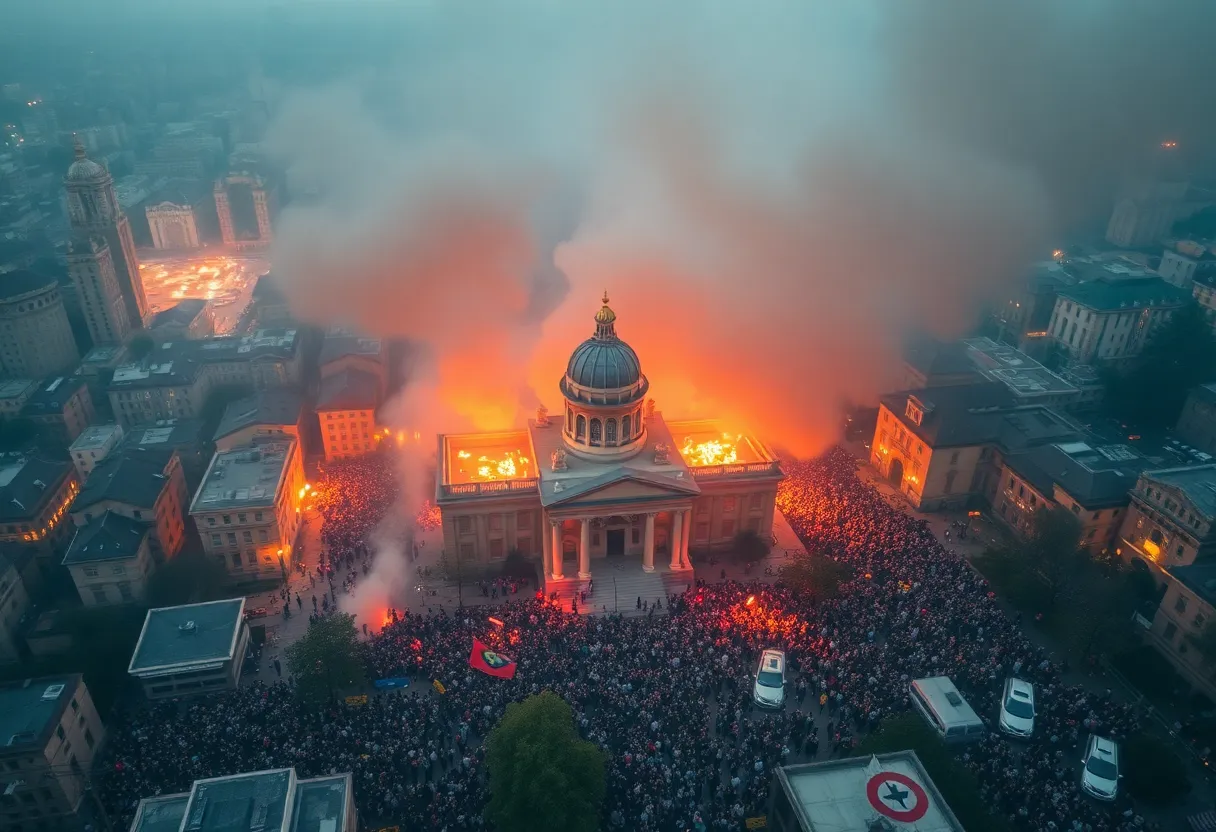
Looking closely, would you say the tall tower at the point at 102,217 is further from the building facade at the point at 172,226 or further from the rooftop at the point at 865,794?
the rooftop at the point at 865,794

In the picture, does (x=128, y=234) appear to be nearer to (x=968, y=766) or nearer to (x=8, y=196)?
(x=8, y=196)

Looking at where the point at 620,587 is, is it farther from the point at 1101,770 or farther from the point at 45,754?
the point at 45,754

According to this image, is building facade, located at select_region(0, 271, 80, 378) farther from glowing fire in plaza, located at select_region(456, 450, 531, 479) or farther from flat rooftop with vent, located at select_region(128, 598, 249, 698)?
glowing fire in plaza, located at select_region(456, 450, 531, 479)

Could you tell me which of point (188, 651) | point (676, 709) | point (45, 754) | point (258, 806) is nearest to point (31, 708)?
point (45, 754)

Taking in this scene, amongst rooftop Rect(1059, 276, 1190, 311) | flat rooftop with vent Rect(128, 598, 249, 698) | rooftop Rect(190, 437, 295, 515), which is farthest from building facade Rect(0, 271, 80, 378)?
rooftop Rect(1059, 276, 1190, 311)

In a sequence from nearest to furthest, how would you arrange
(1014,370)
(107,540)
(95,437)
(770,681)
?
(770,681), (107,540), (95,437), (1014,370)

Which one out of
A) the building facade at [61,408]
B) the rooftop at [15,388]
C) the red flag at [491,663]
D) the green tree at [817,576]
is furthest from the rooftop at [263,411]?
the green tree at [817,576]

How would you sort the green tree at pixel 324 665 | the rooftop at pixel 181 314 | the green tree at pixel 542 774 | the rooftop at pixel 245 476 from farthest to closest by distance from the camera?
1. the rooftop at pixel 181 314
2. the rooftop at pixel 245 476
3. the green tree at pixel 324 665
4. the green tree at pixel 542 774
